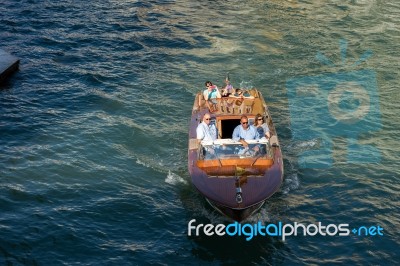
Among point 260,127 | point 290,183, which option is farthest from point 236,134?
point 290,183

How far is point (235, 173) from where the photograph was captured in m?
16.8

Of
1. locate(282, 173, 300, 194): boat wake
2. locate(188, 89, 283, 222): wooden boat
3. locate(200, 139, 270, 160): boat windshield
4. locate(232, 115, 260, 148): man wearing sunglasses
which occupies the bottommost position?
locate(282, 173, 300, 194): boat wake

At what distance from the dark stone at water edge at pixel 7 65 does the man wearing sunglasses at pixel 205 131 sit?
1191cm

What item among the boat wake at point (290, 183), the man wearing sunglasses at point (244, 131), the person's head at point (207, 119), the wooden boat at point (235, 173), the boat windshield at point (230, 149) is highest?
the person's head at point (207, 119)

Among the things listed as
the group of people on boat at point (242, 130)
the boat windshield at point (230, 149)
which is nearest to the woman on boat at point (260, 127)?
the group of people on boat at point (242, 130)

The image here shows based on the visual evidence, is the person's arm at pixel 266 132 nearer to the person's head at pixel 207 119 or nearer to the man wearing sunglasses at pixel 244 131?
the man wearing sunglasses at pixel 244 131

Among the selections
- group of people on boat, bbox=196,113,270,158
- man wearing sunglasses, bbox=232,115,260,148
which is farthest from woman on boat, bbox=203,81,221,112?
man wearing sunglasses, bbox=232,115,260,148

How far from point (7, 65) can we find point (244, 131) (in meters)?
13.7

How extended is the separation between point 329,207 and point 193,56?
14604 mm

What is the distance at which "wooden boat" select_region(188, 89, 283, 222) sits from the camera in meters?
16.0

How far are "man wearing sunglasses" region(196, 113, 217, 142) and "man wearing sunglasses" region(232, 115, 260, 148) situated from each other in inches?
29.3

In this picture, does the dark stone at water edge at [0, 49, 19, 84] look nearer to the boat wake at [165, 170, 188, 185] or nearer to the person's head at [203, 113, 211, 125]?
the boat wake at [165, 170, 188, 185]

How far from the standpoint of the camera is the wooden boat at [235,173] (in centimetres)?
1600

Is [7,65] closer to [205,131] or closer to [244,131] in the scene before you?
[205,131]
